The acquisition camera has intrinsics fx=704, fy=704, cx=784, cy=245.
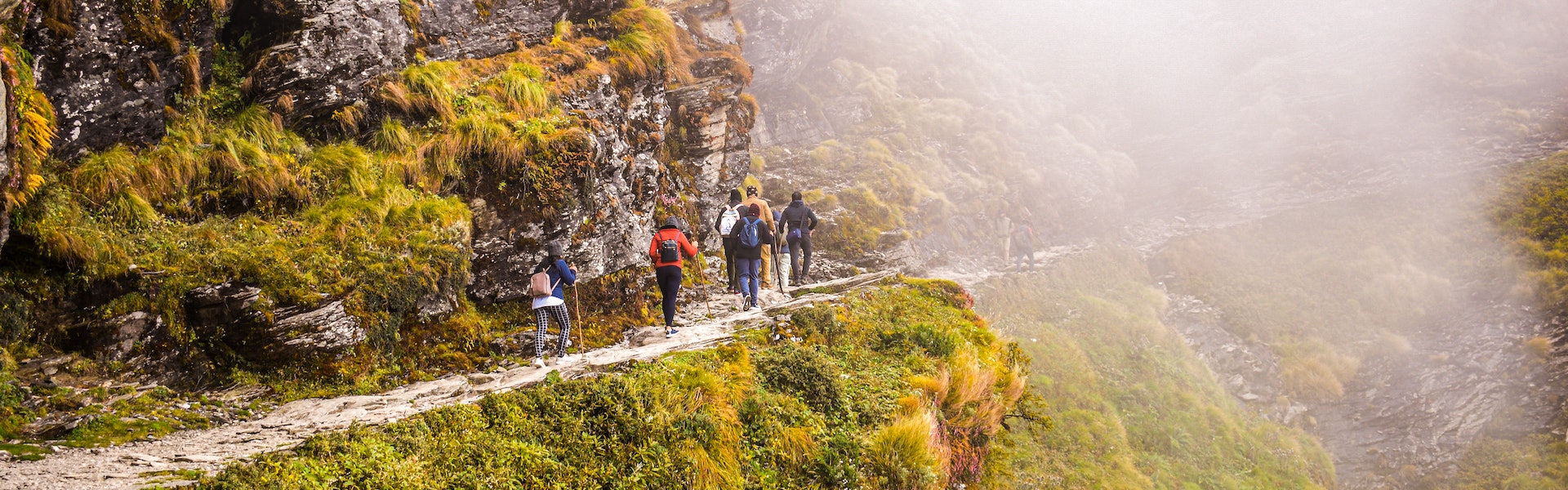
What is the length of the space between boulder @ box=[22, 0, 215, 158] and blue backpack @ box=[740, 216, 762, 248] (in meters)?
8.17

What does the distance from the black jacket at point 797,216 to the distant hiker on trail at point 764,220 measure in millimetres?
737

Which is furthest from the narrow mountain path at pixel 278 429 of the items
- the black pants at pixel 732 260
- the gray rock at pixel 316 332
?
the black pants at pixel 732 260

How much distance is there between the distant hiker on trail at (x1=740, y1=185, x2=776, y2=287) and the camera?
1316cm

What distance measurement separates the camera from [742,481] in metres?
7.76

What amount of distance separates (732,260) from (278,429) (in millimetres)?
8539

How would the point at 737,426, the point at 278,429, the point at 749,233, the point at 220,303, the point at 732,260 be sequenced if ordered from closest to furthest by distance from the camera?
the point at 278,429
the point at 220,303
the point at 737,426
the point at 749,233
the point at 732,260

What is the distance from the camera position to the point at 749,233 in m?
12.5

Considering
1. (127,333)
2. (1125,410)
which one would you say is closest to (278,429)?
(127,333)

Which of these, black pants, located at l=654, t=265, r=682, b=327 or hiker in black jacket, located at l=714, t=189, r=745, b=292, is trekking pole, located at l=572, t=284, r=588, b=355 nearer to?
black pants, located at l=654, t=265, r=682, b=327

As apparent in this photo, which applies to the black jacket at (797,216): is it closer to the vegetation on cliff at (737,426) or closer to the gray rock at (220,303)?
the vegetation on cliff at (737,426)

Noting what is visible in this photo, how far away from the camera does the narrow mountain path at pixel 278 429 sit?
17.2ft

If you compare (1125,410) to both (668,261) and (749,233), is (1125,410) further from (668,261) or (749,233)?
(668,261)

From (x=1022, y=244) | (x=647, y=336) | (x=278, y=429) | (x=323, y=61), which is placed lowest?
(x=1022, y=244)

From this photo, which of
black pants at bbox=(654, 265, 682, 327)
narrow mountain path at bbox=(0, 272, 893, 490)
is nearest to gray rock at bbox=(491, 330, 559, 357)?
narrow mountain path at bbox=(0, 272, 893, 490)
